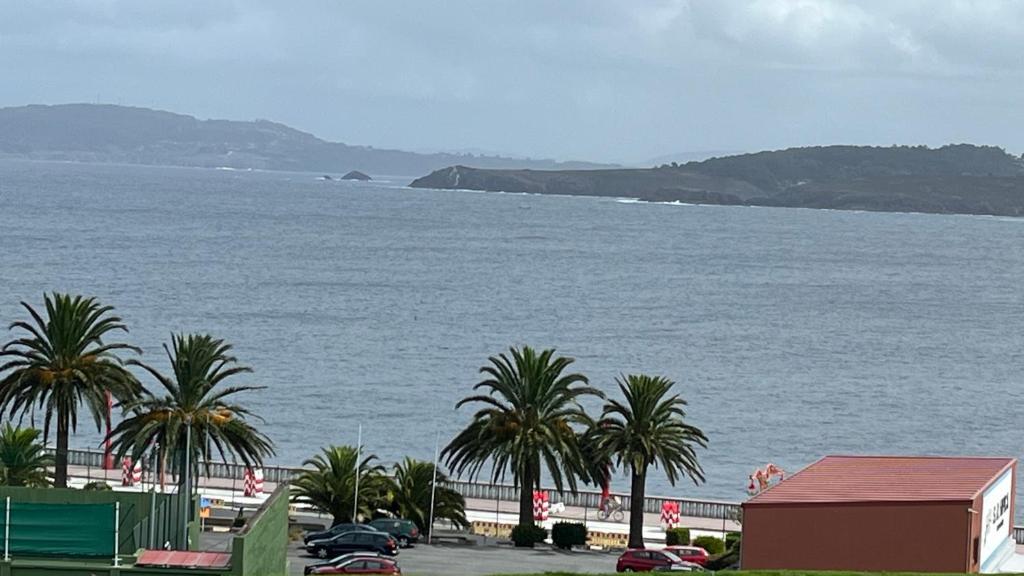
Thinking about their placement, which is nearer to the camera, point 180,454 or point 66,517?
point 66,517

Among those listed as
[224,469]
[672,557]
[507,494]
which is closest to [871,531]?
[672,557]

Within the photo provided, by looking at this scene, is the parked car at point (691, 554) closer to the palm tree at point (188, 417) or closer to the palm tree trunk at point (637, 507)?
the palm tree trunk at point (637, 507)

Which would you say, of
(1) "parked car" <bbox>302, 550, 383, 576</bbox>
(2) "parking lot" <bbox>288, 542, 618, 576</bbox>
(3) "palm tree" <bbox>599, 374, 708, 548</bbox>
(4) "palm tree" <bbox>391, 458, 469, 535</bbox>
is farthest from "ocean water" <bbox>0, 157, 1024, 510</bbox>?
(1) "parked car" <bbox>302, 550, 383, 576</bbox>

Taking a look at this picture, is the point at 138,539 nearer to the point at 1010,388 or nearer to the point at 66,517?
the point at 66,517

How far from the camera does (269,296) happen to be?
145125 millimetres

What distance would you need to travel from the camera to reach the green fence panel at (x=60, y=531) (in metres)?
26.9

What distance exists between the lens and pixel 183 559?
Answer: 88.2 feet

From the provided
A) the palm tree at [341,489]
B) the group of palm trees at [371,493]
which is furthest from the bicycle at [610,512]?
the palm tree at [341,489]

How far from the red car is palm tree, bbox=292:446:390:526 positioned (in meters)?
10.1

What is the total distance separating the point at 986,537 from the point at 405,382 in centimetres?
6733

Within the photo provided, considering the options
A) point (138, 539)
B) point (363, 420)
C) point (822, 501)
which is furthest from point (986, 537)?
point (363, 420)

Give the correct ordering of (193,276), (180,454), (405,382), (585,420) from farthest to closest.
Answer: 1. (193,276)
2. (405,382)
3. (585,420)
4. (180,454)

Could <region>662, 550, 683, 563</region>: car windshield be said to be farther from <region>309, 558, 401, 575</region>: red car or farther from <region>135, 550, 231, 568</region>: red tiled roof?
<region>135, 550, 231, 568</region>: red tiled roof

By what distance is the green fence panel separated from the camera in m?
26.9
